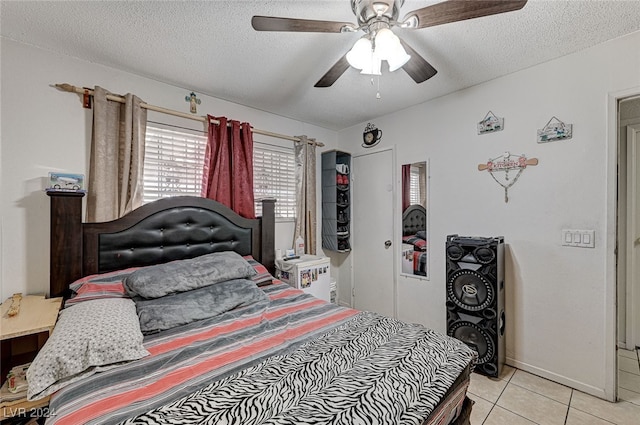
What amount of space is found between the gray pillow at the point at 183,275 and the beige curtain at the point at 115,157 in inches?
25.0

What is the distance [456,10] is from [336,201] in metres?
2.46

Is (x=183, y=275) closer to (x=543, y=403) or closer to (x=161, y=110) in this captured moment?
(x=161, y=110)

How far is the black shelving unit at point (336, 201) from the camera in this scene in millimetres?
3561

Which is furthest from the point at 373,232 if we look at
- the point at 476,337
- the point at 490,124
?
the point at 490,124

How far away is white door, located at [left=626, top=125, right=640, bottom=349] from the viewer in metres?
2.50

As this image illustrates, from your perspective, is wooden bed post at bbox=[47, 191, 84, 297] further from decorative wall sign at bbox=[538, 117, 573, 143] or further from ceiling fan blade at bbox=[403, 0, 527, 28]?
decorative wall sign at bbox=[538, 117, 573, 143]

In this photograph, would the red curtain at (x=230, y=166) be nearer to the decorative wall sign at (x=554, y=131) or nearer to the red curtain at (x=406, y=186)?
the red curtain at (x=406, y=186)

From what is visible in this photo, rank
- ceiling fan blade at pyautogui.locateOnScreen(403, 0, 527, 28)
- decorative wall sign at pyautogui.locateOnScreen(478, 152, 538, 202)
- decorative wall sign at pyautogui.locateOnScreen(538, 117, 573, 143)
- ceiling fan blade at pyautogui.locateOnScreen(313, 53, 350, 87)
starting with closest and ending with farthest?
ceiling fan blade at pyautogui.locateOnScreen(403, 0, 527, 28) → ceiling fan blade at pyautogui.locateOnScreen(313, 53, 350, 87) → decorative wall sign at pyautogui.locateOnScreen(538, 117, 573, 143) → decorative wall sign at pyautogui.locateOnScreen(478, 152, 538, 202)

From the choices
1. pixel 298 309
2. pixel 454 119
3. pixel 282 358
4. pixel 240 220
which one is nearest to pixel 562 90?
pixel 454 119

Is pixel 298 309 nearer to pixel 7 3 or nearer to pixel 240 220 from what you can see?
pixel 240 220

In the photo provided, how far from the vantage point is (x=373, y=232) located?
349cm

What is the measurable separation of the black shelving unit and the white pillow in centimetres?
248

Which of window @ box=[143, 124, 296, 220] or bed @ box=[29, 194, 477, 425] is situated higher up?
window @ box=[143, 124, 296, 220]

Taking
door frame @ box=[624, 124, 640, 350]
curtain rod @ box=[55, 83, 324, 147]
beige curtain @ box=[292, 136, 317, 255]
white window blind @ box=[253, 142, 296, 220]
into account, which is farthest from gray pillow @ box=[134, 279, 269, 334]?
door frame @ box=[624, 124, 640, 350]
